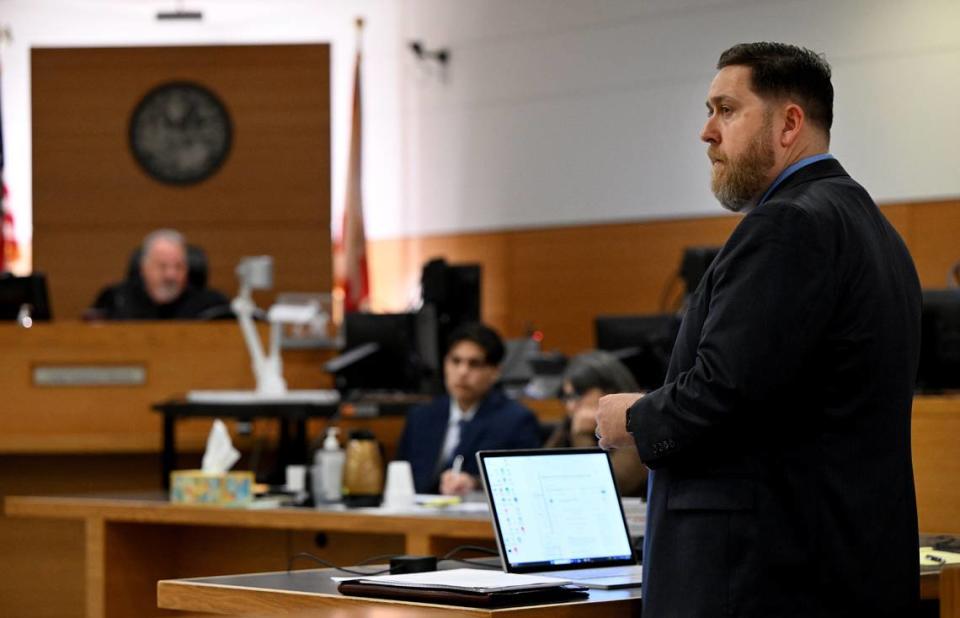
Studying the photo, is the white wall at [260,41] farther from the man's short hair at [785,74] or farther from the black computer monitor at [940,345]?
the man's short hair at [785,74]

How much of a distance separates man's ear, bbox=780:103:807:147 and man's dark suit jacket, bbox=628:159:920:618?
9 cm

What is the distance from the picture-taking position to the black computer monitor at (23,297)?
19.7ft

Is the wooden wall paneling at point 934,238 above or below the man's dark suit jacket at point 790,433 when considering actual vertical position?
above

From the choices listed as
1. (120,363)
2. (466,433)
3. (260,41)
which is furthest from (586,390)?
(260,41)

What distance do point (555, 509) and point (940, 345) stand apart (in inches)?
86.5

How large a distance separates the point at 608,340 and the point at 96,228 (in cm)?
411

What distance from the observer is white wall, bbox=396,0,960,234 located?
24.8 feet

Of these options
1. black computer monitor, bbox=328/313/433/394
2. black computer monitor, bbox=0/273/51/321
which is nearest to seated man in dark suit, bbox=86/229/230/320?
black computer monitor, bbox=0/273/51/321

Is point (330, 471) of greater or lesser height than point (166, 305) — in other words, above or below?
below

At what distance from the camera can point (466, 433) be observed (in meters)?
4.84

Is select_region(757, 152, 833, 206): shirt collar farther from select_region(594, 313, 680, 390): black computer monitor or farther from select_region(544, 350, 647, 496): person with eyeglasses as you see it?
select_region(594, 313, 680, 390): black computer monitor

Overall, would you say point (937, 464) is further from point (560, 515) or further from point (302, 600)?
point (302, 600)

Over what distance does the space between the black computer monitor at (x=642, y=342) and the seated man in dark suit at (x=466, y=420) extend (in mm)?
851

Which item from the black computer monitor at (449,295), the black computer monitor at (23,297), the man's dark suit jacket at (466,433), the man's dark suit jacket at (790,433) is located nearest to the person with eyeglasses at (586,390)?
the man's dark suit jacket at (466,433)
